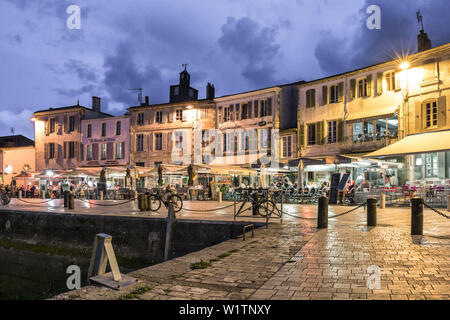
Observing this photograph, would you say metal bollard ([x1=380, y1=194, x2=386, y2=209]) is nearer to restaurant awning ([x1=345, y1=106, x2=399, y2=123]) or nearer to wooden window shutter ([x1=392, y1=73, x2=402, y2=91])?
restaurant awning ([x1=345, y1=106, x2=399, y2=123])

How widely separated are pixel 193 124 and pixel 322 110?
1148cm

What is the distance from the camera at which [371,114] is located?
21.9 metres

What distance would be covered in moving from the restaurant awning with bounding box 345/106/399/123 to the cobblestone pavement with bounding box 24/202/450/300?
47.1 ft

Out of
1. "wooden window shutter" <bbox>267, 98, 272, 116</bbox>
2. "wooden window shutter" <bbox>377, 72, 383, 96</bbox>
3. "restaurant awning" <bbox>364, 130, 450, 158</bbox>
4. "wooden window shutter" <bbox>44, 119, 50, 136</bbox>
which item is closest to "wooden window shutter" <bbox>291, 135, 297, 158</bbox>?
"wooden window shutter" <bbox>267, 98, 272, 116</bbox>

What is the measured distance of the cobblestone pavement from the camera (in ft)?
12.8

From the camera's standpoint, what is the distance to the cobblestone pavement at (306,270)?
390cm

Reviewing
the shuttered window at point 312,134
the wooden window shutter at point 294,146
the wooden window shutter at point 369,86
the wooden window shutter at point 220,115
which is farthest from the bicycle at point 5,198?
the wooden window shutter at point 369,86

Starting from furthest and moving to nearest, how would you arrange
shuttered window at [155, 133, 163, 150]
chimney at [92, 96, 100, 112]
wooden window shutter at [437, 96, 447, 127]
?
chimney at [92, 96, 100, 112] < shuttered window at [155, 133, 163, 150] < wooden window shutter at [437, 96, 447, 127]

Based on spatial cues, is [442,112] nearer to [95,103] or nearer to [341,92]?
[341,92]

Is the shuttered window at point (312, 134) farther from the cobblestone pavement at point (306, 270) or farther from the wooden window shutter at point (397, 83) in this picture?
the cobblestone pavement at point (306, 270)

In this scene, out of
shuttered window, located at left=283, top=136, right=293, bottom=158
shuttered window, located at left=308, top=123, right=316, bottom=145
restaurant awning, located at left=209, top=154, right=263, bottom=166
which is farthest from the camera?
restaurant awning, located at left=209, top=154, right=263, bottom=166

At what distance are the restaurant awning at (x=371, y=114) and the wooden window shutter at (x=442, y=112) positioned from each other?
7.91ft

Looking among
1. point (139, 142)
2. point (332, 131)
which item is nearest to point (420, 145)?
point (332, 131)
